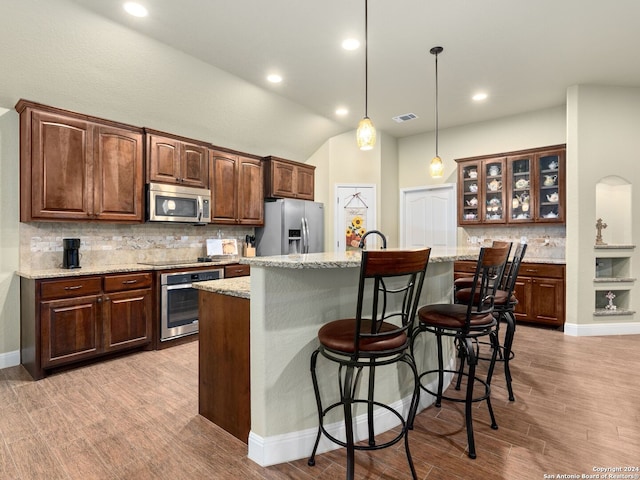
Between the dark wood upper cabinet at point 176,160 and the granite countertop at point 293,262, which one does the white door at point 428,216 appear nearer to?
the granite countertop at point 293,262

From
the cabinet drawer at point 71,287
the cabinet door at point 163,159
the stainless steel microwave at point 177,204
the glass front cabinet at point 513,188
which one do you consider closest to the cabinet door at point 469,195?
the glass front cabinet at point 513,188

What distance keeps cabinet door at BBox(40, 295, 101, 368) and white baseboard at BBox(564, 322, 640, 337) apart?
5.31 meters

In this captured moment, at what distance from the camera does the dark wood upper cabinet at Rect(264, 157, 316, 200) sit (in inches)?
210

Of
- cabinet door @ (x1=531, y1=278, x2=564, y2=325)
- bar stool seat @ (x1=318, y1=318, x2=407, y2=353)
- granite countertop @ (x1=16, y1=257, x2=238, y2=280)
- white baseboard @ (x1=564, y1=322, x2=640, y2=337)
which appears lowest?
white baseboard @ (x1=564, y1=322, x2=640, y2=337)

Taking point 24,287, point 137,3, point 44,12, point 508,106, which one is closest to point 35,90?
point 44,12

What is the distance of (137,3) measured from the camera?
9.06 feet

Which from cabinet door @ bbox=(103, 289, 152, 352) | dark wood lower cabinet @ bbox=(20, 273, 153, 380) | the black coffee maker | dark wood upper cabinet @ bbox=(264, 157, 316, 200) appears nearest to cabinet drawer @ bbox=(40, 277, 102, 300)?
dark wood lower cabinet @ bbox=(20, 273, 153, 380)

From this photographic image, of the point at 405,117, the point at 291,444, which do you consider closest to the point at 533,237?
the point at 405,117

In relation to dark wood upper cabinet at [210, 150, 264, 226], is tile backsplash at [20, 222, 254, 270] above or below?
below

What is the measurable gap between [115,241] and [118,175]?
2.61ft

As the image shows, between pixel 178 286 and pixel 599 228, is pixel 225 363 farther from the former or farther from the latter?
pixel 599 228

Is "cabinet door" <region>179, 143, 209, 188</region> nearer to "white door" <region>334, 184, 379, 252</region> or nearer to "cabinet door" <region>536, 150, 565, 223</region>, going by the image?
"white door" <region>334, 184, 379, 252</region>

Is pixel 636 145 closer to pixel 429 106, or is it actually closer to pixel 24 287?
pixel 429 106

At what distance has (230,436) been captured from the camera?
208 centimetres
